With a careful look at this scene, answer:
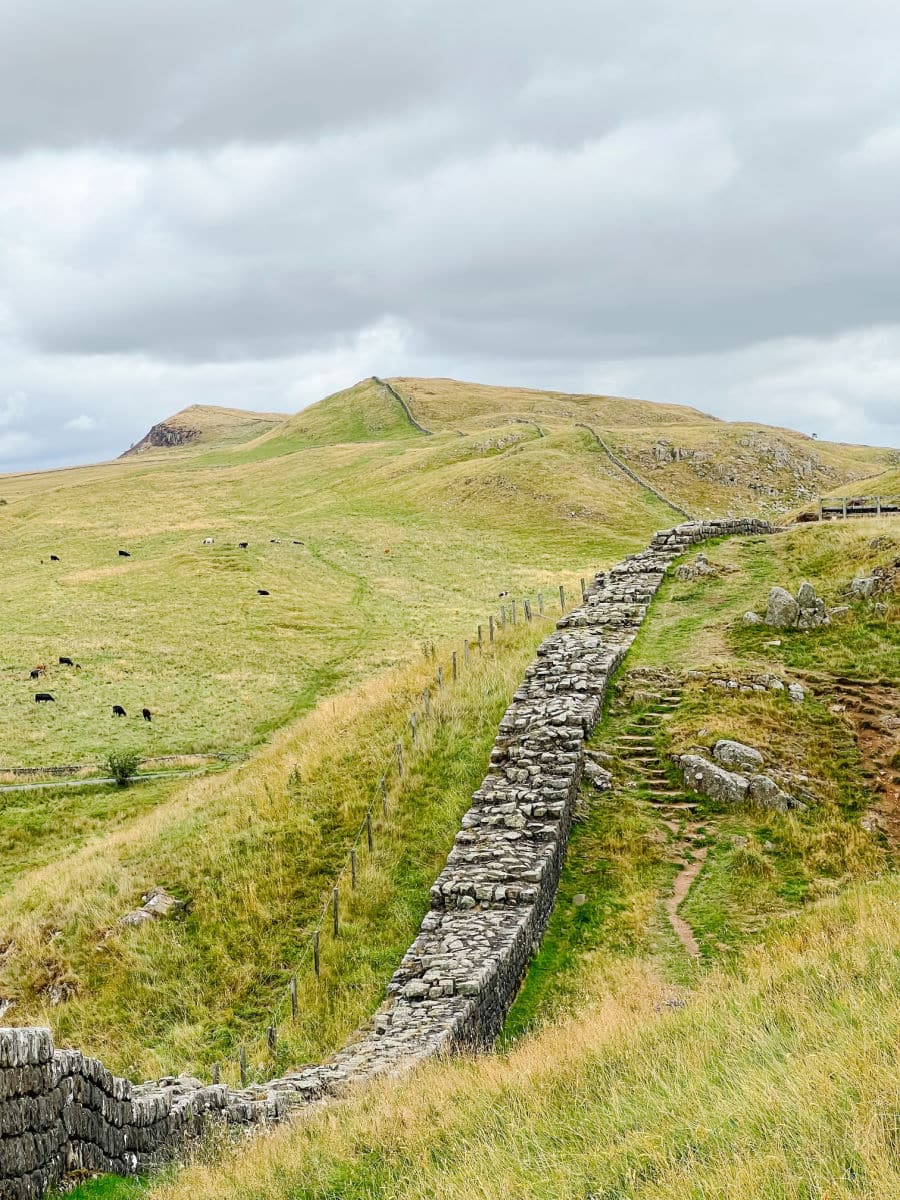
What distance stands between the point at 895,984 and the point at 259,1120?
762cm

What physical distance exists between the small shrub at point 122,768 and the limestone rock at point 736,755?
23.8 m

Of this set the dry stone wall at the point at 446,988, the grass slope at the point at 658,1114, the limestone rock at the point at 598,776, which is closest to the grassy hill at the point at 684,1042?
the grass slope at the point at 658,1114

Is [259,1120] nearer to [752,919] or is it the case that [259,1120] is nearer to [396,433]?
[752,919]

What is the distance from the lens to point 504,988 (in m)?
14.7

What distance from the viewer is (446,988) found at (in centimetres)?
1398

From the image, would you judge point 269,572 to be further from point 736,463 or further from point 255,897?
point 736,463

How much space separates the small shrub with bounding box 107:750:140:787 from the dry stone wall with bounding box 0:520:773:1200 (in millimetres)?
18416

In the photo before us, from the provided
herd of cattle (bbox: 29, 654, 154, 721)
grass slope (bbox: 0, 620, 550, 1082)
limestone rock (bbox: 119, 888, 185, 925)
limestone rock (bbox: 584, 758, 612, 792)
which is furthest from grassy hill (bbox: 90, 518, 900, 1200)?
herd of cattle (bbox: 29, 654, 154, 721)

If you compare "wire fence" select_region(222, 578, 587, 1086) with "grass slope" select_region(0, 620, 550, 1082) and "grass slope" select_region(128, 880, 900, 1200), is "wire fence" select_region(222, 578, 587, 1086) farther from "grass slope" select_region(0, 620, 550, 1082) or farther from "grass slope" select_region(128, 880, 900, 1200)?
"grass slope" select_region(128, 880, 900, 1200)

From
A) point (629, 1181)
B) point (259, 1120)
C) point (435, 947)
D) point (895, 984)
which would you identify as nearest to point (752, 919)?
point (435, 947)

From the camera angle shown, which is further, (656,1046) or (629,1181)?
(656,1046)

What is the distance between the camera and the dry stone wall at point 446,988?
27.7 feet

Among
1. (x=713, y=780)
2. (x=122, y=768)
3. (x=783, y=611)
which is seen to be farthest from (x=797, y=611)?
(x=122, y=768)

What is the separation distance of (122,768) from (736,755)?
80.3 ft
